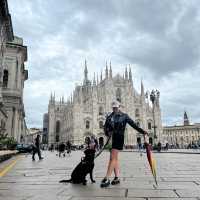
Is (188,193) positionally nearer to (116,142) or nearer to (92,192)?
(92,192)

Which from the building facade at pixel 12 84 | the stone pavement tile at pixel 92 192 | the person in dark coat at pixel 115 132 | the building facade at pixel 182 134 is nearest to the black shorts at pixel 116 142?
the person in dark coat at pixel 115 132

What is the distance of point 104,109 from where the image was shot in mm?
81125

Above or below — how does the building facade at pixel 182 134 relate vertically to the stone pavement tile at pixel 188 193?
above

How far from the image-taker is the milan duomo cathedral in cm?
7844

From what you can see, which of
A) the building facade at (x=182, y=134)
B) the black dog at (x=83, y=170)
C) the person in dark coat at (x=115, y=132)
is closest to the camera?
the person in dark coat at (x=115, y=132)

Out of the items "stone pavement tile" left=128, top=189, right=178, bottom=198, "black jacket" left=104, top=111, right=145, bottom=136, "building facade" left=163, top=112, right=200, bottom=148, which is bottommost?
"stone pavement tile" left=128, top=189, right=178, bottom=198

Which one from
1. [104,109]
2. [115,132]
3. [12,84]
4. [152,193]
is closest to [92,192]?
[152,193]

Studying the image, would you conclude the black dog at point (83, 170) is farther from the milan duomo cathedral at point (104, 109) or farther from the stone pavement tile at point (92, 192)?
the milan duomo cathedral at point (104, 109)

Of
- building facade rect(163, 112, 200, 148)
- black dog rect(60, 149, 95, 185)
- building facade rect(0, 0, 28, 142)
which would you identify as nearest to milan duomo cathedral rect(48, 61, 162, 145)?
building facade rect(163, 112, 200, 148)

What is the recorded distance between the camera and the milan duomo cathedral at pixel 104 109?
7844 centimetres

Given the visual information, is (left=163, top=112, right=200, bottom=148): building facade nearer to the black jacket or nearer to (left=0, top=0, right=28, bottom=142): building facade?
(left=0, top=0, right=28, bottom=142): building facade

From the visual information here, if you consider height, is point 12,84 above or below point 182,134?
above

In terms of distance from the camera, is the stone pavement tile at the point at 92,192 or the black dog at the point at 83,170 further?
the black dog at the point at 83,170

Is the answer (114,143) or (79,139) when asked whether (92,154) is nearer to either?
(114,143)
